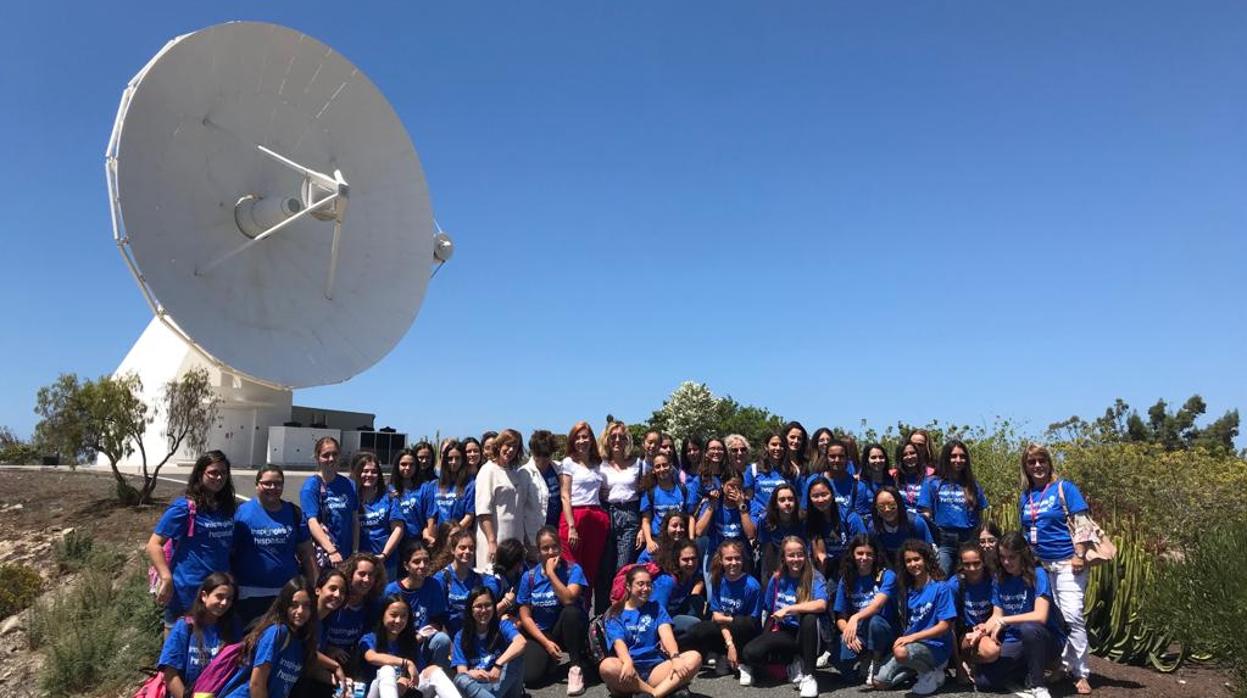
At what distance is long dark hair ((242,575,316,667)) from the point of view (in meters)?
4.98

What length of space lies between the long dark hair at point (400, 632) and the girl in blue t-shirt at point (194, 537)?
1.13m

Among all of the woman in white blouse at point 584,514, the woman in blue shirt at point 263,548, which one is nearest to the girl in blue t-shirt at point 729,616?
the woman in white blouse at point 584,514

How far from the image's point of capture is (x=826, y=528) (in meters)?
7.04

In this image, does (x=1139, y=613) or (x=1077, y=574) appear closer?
(x=1077, y=574)

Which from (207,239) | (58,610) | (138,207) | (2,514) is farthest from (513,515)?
(2,514)

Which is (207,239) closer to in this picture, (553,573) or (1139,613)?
(553,573)

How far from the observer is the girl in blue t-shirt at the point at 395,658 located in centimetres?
543

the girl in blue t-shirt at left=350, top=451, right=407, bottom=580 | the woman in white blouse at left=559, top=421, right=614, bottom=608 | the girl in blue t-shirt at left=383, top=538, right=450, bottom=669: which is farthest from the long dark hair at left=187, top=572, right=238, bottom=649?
the woman in white blouse at left=559, top=421, right=614, bottom=608

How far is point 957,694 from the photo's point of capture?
6.14 m

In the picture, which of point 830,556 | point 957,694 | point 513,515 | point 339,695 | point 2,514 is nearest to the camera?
point 339,695

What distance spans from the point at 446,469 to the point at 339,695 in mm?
2730

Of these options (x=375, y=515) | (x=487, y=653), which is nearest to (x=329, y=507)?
(x=375, y=515)

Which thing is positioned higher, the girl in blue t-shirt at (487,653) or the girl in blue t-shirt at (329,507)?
the girl in blue t-shirt at (329,507)

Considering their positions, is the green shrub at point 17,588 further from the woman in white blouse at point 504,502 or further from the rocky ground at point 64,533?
the woman in white blouse at point 504,502
